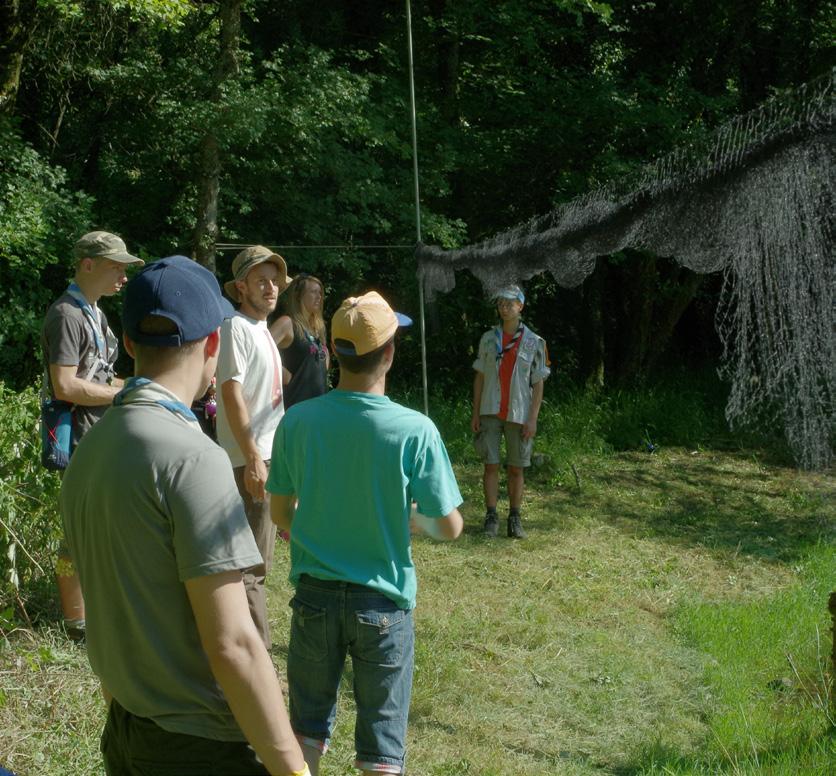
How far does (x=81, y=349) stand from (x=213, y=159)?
7.15 meters

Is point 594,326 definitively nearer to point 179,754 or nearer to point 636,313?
point 636,313

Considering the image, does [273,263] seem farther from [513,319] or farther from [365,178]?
[365,178]

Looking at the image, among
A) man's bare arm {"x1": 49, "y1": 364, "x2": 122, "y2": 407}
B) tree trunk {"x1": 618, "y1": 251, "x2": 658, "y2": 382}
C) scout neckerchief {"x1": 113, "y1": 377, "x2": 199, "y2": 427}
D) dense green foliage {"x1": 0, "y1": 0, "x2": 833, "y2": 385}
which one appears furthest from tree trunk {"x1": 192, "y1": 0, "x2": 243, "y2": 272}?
scout neckerchief {"x1": 113, "y1": 377, "x2": 199, "y2": 427}

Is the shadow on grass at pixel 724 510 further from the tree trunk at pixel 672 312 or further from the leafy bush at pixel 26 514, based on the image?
the leafy bush at pixel 26 514

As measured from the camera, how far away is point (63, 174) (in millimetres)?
10484

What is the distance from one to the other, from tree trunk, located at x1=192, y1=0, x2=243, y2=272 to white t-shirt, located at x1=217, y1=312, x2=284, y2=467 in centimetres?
694

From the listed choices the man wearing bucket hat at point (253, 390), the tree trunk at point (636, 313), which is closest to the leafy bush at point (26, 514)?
the man wearing bucket hat at point (253, 390)

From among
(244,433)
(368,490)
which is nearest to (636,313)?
(244,433)

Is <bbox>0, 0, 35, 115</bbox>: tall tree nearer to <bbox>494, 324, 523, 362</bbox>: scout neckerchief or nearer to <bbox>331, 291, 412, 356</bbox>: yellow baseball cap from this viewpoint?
<bbox>494, 324, 523, 362</bbox>: scout neckerchief

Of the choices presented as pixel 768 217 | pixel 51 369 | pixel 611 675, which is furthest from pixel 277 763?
pixel 611 675

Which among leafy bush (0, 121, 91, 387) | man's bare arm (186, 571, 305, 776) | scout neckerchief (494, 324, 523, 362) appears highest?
leafy bush (0, 121, 91, 387)

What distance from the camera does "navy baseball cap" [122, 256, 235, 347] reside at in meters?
1.74

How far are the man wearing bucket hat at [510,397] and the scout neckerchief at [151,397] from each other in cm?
541

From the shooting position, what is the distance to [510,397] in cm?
712
